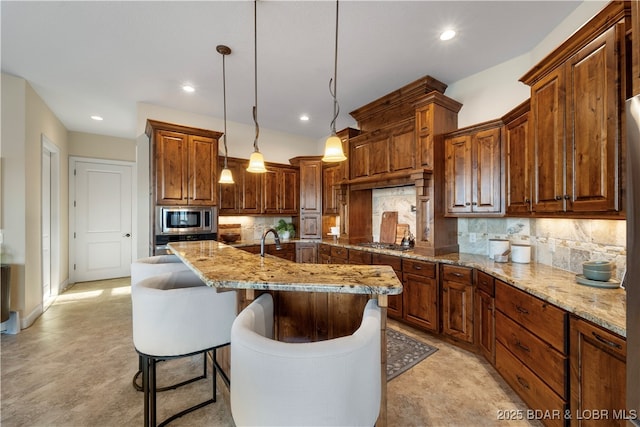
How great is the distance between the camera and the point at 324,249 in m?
4.74

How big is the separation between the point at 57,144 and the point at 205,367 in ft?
15.8

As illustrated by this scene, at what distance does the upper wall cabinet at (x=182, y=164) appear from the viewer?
149 inches

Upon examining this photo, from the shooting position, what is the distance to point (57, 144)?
4.56 m

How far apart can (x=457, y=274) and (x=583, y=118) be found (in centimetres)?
170

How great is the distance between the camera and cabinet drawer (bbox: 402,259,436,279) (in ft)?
9.94

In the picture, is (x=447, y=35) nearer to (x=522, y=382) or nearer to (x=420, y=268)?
(x=420, y=268)

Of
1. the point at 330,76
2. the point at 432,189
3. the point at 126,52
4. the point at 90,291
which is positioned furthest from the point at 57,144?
the point at 432,189

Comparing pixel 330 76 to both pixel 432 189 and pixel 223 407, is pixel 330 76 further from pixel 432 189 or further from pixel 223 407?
pixel 223 407

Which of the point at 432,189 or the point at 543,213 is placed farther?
the point at 432,189

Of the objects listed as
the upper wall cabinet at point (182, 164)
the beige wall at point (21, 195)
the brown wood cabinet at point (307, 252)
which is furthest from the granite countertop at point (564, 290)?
the beige wall at point (21, 195)

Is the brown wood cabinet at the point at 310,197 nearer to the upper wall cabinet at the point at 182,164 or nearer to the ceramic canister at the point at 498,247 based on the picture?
the upper wall cabinet at the point at 182,164

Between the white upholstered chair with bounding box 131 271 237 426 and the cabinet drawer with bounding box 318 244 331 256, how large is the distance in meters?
3.00

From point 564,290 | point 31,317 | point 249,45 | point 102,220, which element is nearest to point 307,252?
point 249,45

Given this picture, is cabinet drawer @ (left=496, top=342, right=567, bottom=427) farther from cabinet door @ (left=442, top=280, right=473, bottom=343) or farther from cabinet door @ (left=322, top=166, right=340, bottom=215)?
cabinet door @ (left=322, top=166, right=340, bottom=215)
